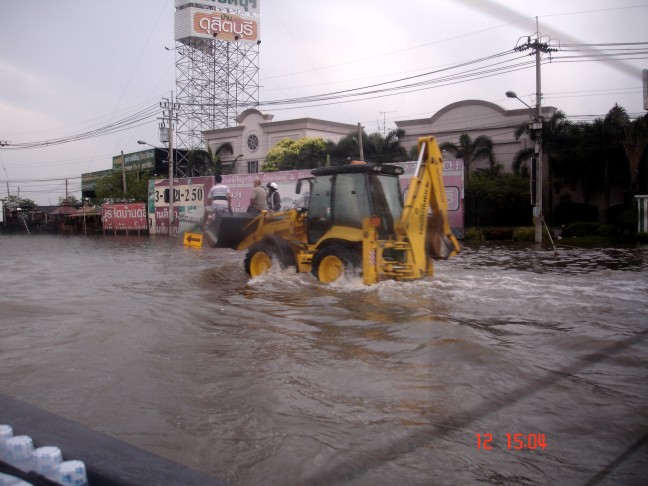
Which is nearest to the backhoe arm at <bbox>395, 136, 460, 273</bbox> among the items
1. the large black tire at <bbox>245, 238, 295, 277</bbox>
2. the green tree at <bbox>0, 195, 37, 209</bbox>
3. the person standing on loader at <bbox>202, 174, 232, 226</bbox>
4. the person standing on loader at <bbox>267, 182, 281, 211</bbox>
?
the large black tire at <bbox>245, 238, 295, 277</bbox>

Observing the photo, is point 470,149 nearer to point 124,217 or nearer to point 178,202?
point 178,202

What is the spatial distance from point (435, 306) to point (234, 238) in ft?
17.9

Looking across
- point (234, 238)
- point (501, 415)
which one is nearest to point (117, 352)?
point (501, 415)

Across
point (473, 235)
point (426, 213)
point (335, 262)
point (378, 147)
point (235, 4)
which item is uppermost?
point (235, 4)

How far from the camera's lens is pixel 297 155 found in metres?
40.5

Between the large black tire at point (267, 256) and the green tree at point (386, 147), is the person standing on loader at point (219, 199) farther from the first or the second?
the green tree at point (386, 147)

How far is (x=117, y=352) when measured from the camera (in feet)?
21.1

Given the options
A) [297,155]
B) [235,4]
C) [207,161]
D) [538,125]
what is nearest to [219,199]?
[538,125]

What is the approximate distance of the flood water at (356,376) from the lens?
3684mm

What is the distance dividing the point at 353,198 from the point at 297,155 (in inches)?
1189

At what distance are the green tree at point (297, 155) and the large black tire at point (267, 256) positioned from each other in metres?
26.4

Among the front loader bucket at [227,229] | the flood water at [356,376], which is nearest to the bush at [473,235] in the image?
the flood water at [356,376]

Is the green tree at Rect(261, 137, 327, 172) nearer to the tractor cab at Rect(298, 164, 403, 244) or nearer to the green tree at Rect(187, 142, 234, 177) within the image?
the green tree at Rect(187, 142, 234, 177)

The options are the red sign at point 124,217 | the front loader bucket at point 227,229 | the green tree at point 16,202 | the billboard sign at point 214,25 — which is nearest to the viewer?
the front loader bucket at point 227,229
